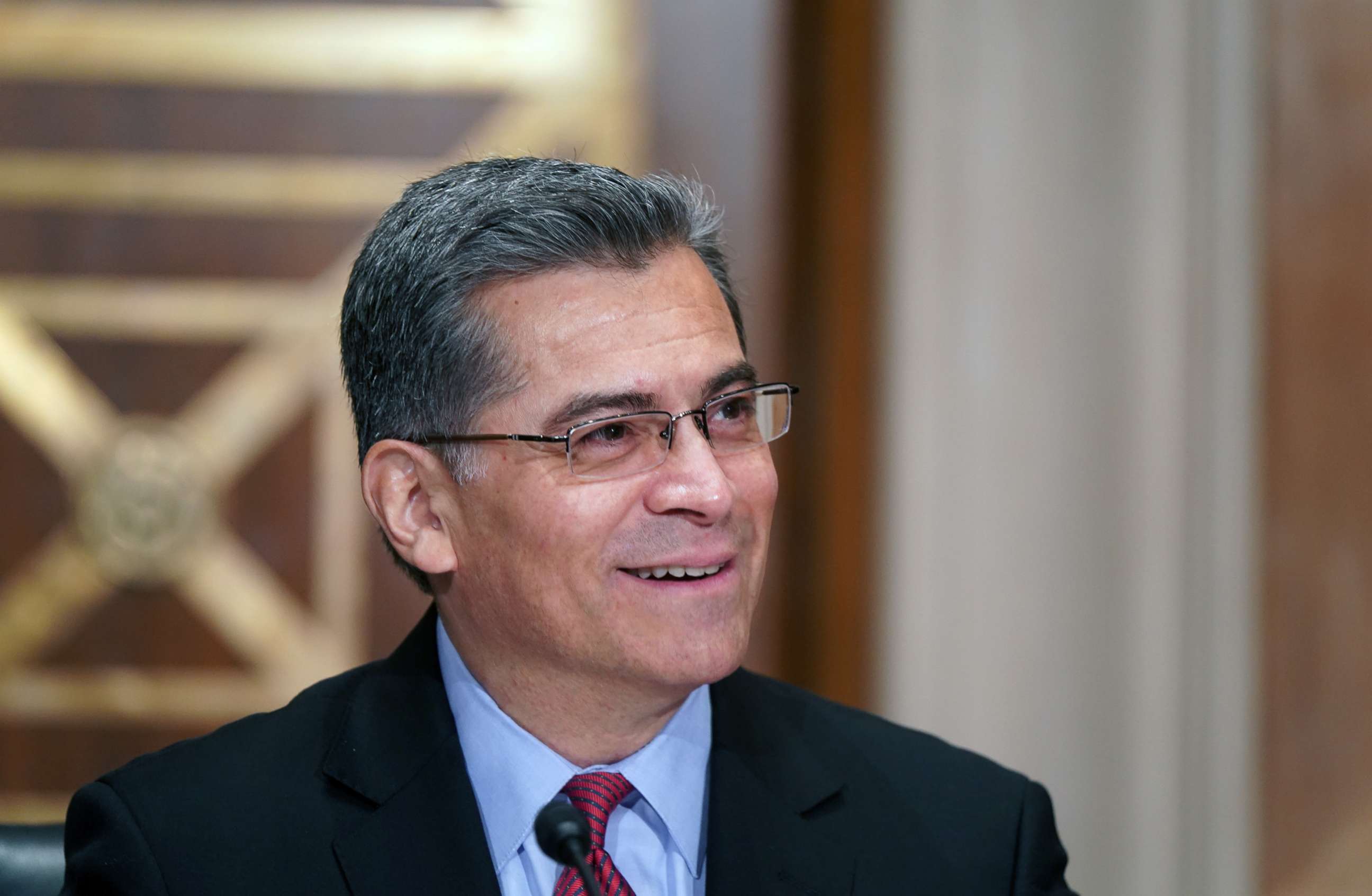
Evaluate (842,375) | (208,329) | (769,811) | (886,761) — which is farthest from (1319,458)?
(208,329)

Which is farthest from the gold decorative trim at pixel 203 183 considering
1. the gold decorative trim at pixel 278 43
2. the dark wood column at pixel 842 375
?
the dark wood column at pixel 842 375

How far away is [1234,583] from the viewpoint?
2.55 metres

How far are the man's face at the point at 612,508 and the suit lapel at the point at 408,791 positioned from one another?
0.15 m

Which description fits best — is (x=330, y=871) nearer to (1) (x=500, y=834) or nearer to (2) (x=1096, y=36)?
(1) (x=500, y=834)

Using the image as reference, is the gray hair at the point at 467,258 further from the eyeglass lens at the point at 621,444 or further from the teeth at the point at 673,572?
the teeth at the point at 673,572

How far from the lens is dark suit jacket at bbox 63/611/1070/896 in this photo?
4.86ft

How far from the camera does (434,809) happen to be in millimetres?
1541

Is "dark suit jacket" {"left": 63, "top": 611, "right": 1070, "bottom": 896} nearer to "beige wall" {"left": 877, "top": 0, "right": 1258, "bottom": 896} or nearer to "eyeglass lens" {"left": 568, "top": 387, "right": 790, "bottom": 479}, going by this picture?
"eyeglass lens" {"left": 568, "top": 387, "right": 790, "bottom": 479}

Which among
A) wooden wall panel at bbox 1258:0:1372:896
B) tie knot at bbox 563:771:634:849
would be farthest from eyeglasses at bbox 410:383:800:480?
wooden wall panel at bbox 1258:0:1372:896

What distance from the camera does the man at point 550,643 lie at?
1485 millimetres

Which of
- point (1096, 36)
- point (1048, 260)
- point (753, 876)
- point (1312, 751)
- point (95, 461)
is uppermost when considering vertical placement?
point (1096, 36)

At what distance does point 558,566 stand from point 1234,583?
1539mm

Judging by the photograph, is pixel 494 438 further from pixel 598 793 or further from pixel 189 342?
pixel 189 342

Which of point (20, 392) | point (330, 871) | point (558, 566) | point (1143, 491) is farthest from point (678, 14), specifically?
point (330, 871)
